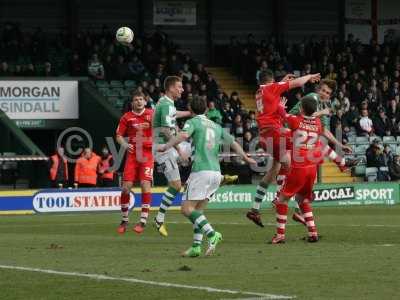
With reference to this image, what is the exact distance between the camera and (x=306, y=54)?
41.9 meters

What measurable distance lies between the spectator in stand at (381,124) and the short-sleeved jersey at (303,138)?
2054cm

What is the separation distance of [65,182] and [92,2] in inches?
490

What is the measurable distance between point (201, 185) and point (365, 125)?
2233 cm

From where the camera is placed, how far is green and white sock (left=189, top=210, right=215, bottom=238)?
1441 cm

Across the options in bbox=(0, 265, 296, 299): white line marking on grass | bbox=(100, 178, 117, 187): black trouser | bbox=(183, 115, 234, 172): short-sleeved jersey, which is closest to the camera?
bbox=(0, 265, 296, 299): white line marking on grass

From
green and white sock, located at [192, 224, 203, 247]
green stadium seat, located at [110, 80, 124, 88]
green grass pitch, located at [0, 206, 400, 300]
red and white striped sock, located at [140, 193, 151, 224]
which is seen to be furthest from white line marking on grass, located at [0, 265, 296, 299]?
green stadium seat, located at [110, 80, 124, 88]

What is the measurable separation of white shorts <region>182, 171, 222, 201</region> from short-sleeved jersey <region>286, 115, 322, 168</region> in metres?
2.11

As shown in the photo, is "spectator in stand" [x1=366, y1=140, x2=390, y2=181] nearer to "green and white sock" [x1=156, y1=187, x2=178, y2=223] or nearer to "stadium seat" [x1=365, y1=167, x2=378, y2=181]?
"stadium seat" [x1=365, y1=167, x2=378, y2=181]

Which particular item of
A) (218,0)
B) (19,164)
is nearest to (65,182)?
(19,164)

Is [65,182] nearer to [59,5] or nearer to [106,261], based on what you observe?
[59,5]

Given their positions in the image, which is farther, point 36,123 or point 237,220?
point 36,123

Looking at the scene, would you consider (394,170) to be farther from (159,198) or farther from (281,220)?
(281,220)

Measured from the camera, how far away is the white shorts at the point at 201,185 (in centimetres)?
1461

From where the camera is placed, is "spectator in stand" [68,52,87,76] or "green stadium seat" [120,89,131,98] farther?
"spectator in stand" [68,52,87,76]
